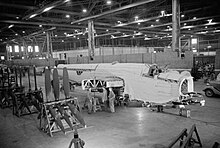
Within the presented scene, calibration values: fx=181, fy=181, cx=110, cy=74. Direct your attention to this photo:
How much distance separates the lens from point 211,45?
48031mm

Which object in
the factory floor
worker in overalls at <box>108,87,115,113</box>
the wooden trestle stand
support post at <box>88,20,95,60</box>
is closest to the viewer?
the factory floor

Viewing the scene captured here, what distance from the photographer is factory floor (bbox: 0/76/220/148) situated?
23.6ft

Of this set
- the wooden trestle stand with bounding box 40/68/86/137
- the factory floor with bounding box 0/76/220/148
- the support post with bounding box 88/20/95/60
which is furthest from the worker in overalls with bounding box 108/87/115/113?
the support post with bounding box 88/20/95/60

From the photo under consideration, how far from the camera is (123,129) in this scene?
845cm

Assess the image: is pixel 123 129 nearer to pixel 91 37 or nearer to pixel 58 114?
pixel 58 114

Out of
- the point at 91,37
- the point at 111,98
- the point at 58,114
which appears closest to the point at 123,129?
the point at 111,98

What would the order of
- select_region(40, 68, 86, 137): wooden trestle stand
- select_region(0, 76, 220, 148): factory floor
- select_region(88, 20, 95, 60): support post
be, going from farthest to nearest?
select_region(88, 20, 95, 60): support post < select_region(40, 68, 86, 137): wooden trestle stand < select_region(0, 76, 220, 148): factory floor

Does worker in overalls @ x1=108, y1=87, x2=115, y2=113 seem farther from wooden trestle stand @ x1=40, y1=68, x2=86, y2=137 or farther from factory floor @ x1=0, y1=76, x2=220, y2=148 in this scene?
wooden trestle stand @ x1=40, y1=68, x2=86, y2=137

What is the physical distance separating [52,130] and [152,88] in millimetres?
5246

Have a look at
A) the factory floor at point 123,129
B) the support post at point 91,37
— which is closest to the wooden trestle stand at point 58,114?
the factory floor at point 123,129

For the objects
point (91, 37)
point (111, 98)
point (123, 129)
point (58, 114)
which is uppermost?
point (91, 37)

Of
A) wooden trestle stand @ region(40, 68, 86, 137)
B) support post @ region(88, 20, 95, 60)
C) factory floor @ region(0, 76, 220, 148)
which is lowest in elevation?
factory floor @ region(0, 76, 220, 148)

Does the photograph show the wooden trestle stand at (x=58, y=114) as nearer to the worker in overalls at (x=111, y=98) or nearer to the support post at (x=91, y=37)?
the worker in overalls at (x=111, y=98)

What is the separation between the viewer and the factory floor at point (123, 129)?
7.19m
